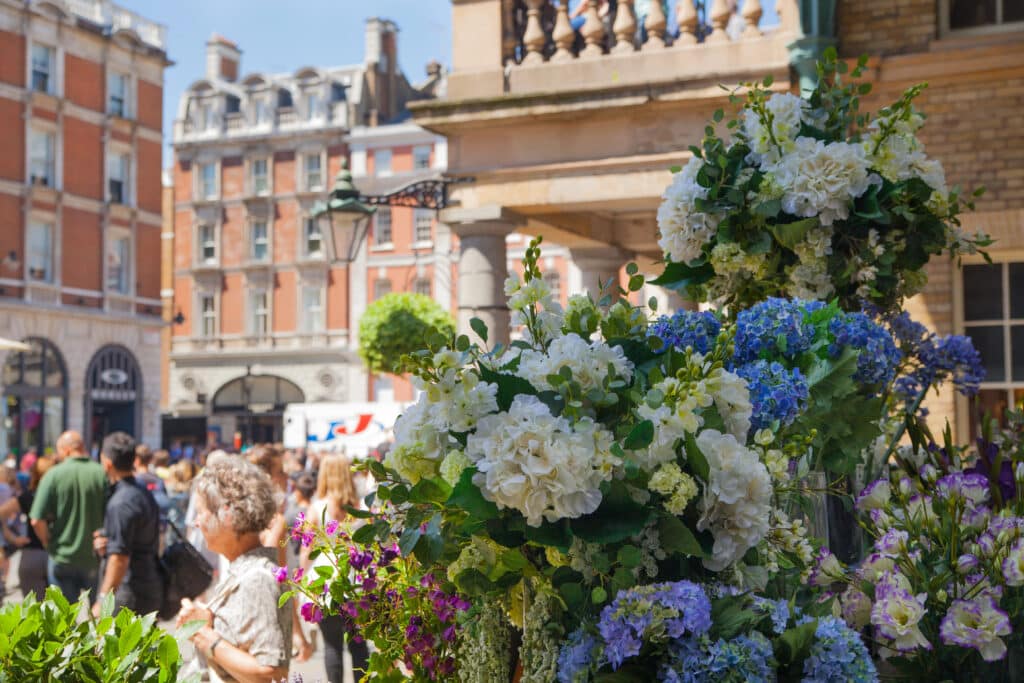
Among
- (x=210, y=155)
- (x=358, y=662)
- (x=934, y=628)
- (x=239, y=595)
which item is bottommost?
(x=358, y=662)

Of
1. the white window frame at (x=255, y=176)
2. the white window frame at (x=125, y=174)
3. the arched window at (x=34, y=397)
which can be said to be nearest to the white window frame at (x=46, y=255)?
the arched window at (x=34, y=397)

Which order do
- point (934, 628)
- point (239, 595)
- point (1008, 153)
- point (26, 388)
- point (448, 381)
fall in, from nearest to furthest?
point (448, 381) < point (934, 628) < point (239, 595) < point (1008, 153) < point (26, 388)

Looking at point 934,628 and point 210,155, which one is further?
point 210,155

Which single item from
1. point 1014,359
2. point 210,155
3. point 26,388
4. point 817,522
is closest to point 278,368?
point 210,155

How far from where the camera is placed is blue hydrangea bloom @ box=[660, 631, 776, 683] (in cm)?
195

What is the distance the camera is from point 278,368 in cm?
5119

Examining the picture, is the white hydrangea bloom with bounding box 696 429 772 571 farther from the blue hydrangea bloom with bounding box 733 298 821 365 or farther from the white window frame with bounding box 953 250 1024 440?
the white window frame with bounding box 953 250 1024 440

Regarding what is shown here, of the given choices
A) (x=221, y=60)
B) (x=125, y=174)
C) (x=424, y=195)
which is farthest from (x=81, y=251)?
(x=424, y=195)

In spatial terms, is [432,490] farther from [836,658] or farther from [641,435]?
[836,658]

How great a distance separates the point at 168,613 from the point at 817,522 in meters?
4.85

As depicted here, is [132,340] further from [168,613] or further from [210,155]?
[168,613]

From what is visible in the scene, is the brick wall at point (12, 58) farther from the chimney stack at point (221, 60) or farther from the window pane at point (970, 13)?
the window pane at point (970, 13)

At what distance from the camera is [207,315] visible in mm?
52844

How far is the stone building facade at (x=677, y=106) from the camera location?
805cm
